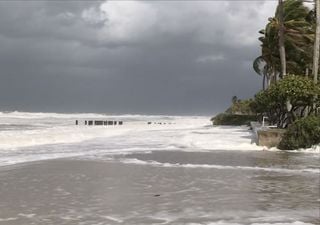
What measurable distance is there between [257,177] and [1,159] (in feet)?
30.0

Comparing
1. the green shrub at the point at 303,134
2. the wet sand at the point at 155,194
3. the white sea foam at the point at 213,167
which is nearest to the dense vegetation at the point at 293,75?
the green shrub at the point at 303,134

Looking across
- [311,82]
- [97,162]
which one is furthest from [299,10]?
[97,162]

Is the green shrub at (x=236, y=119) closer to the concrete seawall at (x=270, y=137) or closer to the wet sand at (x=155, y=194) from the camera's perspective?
the concrete seawall at (x=270, y=137)

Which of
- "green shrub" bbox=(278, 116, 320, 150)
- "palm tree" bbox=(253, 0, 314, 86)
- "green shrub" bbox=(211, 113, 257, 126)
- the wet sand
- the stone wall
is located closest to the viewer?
the wet sand

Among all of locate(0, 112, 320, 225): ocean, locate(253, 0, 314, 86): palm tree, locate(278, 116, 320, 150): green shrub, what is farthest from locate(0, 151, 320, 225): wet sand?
locate(253, 0, 314, 86): palm tree

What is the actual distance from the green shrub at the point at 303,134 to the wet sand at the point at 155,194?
603 centimetres

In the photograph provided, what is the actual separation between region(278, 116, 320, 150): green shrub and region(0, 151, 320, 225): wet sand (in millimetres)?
6032

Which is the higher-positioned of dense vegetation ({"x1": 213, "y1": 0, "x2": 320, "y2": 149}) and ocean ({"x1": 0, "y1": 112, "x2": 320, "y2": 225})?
dense vegetation ({"x1": 213, "y1": 0, "x2": 320, "y2": 149})

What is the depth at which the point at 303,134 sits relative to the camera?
22.2 meters

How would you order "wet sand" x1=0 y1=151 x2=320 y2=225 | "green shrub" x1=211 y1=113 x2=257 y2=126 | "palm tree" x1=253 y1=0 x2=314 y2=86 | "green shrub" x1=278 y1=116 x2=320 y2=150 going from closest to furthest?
"wet sand" x1=0 y1=151 x2=320 y2=225, "green shrub" x1=278 y1=116 x2=320 y2=150, "palm tree" x1=253 y1=0 x2=314 y2=86, "green shrub" x1=211 y1=113 x2=257 y2=126

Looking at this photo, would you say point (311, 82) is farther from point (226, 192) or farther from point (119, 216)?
point (119, 216)

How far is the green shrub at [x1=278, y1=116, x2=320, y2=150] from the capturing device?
22.0 m

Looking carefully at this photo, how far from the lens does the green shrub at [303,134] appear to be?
21984 millimetres

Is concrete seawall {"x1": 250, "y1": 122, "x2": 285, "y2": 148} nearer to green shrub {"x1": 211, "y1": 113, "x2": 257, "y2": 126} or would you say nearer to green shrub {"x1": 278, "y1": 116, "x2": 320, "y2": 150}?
green shrub {"x1": 278, "y1": 116, "x2": 320, "y2": 150}
